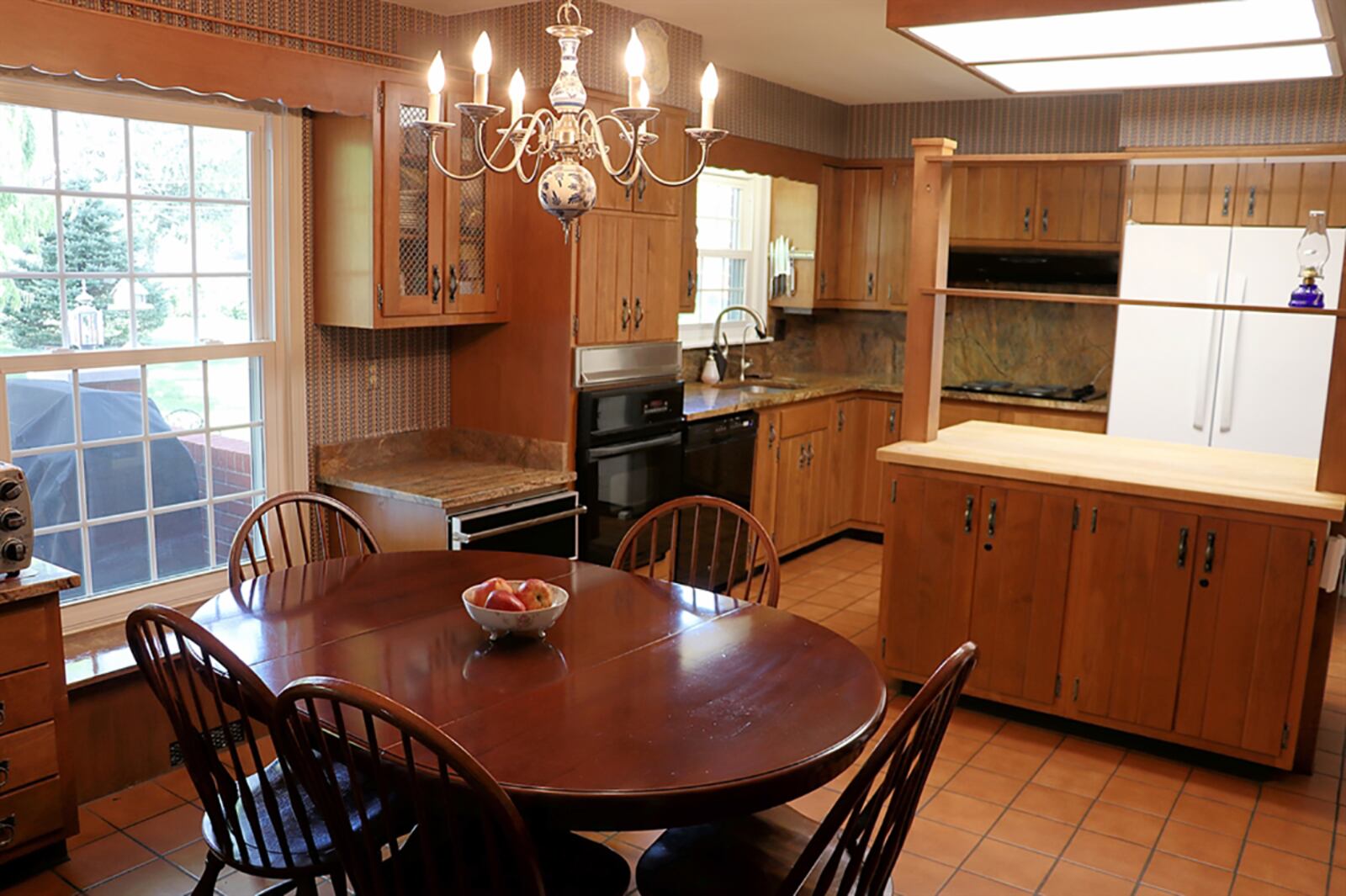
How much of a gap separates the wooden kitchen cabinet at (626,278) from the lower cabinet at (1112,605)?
1214 mm

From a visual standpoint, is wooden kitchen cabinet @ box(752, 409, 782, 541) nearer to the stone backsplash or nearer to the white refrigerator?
the stone backsplash

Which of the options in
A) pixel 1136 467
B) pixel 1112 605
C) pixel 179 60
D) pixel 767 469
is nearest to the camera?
pixel 179 60

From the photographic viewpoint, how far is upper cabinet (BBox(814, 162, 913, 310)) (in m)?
6.23

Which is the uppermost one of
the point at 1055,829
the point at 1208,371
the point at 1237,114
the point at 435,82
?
the point at 1237,114

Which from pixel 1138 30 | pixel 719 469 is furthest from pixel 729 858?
pixel 719 469

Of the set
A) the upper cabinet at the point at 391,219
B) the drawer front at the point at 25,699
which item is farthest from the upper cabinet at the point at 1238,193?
the drawer front at the point at 25,699

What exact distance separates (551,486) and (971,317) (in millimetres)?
3257

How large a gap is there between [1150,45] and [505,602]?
228 cm

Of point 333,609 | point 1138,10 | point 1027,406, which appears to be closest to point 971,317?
point 1027,406

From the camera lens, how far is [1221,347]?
15.9 ft

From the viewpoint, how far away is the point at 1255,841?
9.89 feet

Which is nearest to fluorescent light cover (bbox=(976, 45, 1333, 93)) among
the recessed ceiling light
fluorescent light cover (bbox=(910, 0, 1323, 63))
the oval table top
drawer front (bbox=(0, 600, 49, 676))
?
the recessed ceiling light

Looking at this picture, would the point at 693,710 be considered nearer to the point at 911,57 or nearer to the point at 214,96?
the point at 214,96

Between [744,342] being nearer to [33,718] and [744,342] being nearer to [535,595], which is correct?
[535,595]
